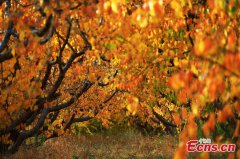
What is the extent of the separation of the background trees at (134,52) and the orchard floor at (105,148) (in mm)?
1462

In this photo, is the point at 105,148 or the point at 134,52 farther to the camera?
the point at 105,148

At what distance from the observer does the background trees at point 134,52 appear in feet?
16.4

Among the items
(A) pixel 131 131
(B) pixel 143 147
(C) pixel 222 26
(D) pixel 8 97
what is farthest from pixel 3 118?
(A) pixel 131 131

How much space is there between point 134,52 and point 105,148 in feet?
57.6

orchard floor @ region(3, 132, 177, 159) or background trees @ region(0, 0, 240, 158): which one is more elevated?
background trees @ region(0, 0, 240, 158)

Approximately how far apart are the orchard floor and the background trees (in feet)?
4.80

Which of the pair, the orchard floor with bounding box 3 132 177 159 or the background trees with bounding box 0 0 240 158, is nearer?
the background trees with bounding box 0 0 240 158

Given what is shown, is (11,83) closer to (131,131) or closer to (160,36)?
(160,36)

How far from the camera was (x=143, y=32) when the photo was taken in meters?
10.4

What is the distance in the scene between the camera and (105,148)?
24844mm

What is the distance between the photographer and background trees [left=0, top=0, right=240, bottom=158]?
500 centimetres

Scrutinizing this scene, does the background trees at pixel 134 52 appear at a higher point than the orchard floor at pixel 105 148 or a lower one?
higher

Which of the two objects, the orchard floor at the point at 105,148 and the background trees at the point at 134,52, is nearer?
the background trees at the point at 134,52

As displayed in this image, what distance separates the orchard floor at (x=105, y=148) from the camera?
19.5m
